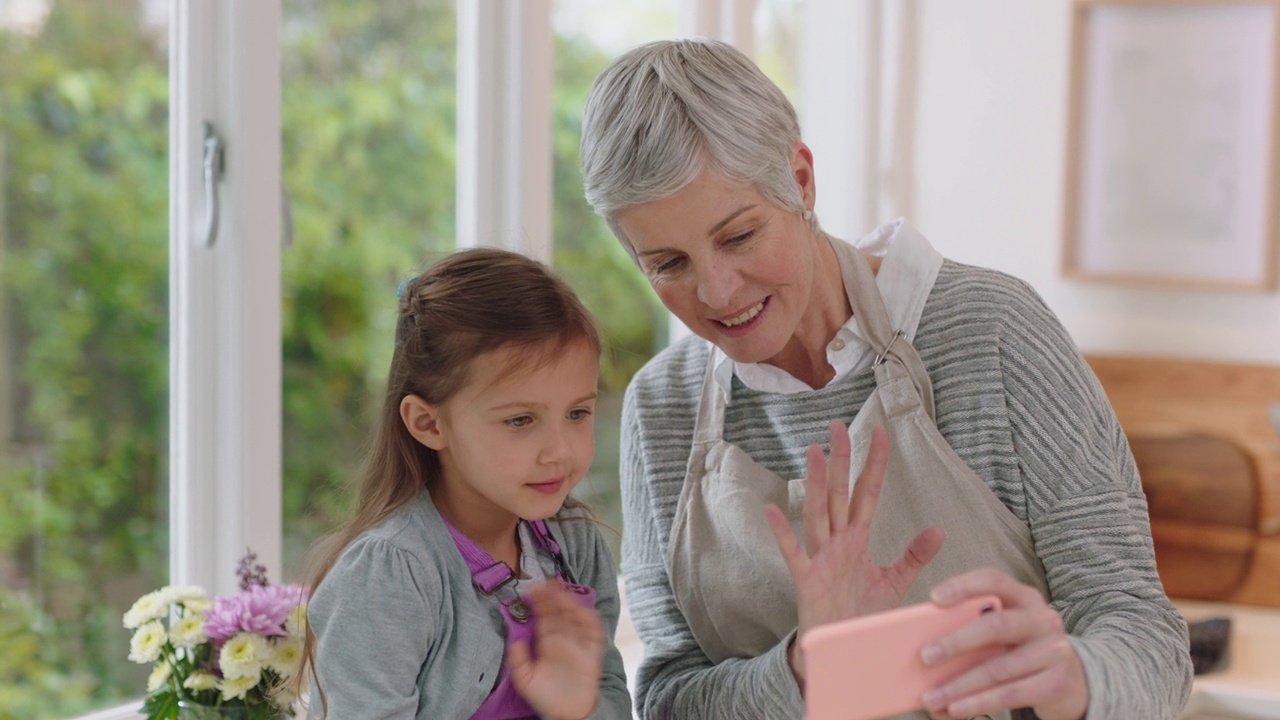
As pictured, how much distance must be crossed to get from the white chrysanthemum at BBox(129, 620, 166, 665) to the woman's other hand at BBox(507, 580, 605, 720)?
16.0 inches

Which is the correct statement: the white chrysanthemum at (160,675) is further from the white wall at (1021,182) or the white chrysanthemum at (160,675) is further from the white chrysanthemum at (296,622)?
the white wall at (1021,182)

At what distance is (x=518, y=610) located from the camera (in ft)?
4.83

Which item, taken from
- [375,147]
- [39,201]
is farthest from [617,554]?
[39,201]

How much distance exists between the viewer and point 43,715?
5.63ft

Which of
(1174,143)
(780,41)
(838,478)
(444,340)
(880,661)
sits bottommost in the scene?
(880,661)

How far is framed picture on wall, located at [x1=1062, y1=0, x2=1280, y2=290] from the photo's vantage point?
3.22m

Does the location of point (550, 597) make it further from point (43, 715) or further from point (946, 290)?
point (43, 715)

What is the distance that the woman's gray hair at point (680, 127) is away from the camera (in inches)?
57.1

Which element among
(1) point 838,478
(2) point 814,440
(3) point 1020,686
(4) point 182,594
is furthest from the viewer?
(2) point 814,440

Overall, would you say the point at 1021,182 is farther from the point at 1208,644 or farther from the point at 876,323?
the point at 876,323

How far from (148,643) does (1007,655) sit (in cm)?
90

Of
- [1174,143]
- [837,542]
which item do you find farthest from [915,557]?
[1174,143]

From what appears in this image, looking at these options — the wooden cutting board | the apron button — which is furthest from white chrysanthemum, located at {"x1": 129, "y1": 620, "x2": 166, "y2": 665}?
the wooden cutting board

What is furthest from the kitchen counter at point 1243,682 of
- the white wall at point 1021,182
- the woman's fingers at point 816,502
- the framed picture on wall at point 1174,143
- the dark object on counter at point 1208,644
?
the woman's fingers at point 816,502
